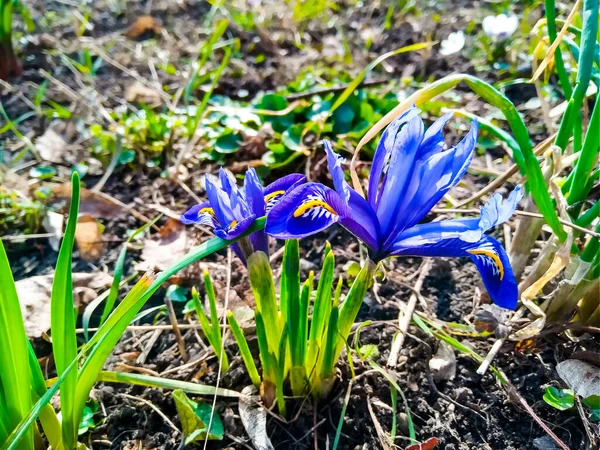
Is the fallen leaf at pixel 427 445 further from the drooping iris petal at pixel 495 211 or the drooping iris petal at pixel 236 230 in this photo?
the drooping iris petal at pixel 236 230

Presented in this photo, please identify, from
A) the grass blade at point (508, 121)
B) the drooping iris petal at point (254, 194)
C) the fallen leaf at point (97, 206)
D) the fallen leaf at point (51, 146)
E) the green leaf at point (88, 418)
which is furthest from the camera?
the fallen leaf at point (51, 146)

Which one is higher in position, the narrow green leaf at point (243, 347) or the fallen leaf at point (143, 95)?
the fallen leaf at point (143, 95)

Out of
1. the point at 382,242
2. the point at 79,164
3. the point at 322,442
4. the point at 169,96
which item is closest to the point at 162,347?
the point at 322,442

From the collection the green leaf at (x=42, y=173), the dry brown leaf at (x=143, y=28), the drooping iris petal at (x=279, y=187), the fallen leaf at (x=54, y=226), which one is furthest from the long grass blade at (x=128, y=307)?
the dry brown leaf at (x=143, y=28)

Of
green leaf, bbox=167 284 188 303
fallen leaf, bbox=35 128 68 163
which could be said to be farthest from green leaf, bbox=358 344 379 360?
fallen leaf, bbox=35 128 68 163

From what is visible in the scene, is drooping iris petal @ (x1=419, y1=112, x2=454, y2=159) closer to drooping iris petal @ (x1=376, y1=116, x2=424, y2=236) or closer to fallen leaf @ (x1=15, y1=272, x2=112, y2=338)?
drooping iris petal @ (x1=376, y1=116, x2=424, y2=236)
